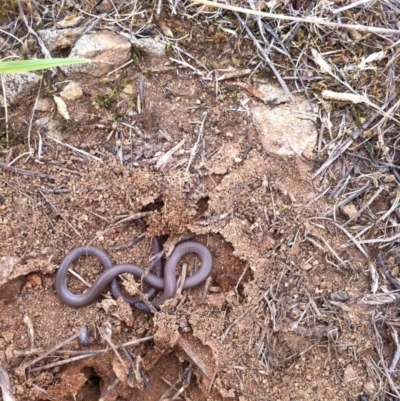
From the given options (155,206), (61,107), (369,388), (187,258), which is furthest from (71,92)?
(369,388)

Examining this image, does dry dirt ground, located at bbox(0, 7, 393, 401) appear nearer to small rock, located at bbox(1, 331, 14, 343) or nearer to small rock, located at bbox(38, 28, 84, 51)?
small rock, located at bbox(1, 331, 14, 343)

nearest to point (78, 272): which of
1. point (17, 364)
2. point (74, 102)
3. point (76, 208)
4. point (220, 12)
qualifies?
point (76, 208)

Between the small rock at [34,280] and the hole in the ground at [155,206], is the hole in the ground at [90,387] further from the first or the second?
the hole in the ground at [155,206]

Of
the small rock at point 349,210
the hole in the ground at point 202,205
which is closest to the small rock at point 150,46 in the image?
the hole in the ground at point 202,205

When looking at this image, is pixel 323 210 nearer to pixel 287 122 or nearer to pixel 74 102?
pixel 287 122

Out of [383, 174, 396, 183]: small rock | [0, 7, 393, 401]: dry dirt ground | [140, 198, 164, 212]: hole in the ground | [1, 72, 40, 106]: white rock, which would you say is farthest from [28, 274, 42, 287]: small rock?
[383, 174, 396, 183]: small rock

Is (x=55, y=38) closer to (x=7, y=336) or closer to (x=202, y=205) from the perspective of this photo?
(x=202, y=205)

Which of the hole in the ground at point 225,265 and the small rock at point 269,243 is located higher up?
the small rock at point 269,243
